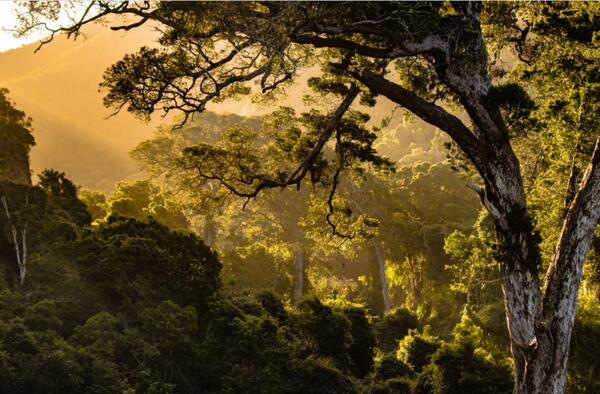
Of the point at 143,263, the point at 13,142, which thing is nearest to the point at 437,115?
the point at 143,263

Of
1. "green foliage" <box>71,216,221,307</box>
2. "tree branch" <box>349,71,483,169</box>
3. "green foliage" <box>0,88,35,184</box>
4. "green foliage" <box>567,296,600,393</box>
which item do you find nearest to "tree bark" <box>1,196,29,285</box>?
"green foliage" <box>71,216,221,307</box>

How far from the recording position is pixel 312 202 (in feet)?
50.0

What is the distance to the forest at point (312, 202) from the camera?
9.24 meters

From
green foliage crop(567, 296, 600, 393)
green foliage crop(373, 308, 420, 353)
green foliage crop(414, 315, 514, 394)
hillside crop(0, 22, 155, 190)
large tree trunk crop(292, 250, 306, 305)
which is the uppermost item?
hillside crop(0, 22, 155, 190)

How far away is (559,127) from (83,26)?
8.29 meters

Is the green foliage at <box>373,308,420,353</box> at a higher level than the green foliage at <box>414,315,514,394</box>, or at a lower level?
higher

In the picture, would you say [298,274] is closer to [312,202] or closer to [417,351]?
[417,351]

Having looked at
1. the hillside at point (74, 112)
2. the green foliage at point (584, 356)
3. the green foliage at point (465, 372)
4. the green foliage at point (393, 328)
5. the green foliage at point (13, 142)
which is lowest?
the green foliage at point (465, 372)

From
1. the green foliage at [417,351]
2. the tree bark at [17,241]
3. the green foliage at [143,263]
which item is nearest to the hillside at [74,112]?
the tree bark at [17,241]

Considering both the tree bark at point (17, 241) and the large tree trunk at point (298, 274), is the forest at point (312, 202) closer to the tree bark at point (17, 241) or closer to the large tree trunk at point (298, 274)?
the tree bark at point (17, 241)

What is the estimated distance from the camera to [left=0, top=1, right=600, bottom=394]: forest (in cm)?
924

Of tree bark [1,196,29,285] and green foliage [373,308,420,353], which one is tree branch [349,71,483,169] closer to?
tree bark [1,196,29,285]

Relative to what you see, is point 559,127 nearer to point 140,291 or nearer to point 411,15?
point 411,15

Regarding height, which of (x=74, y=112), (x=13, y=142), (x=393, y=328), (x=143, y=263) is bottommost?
(x=143, y=263)
